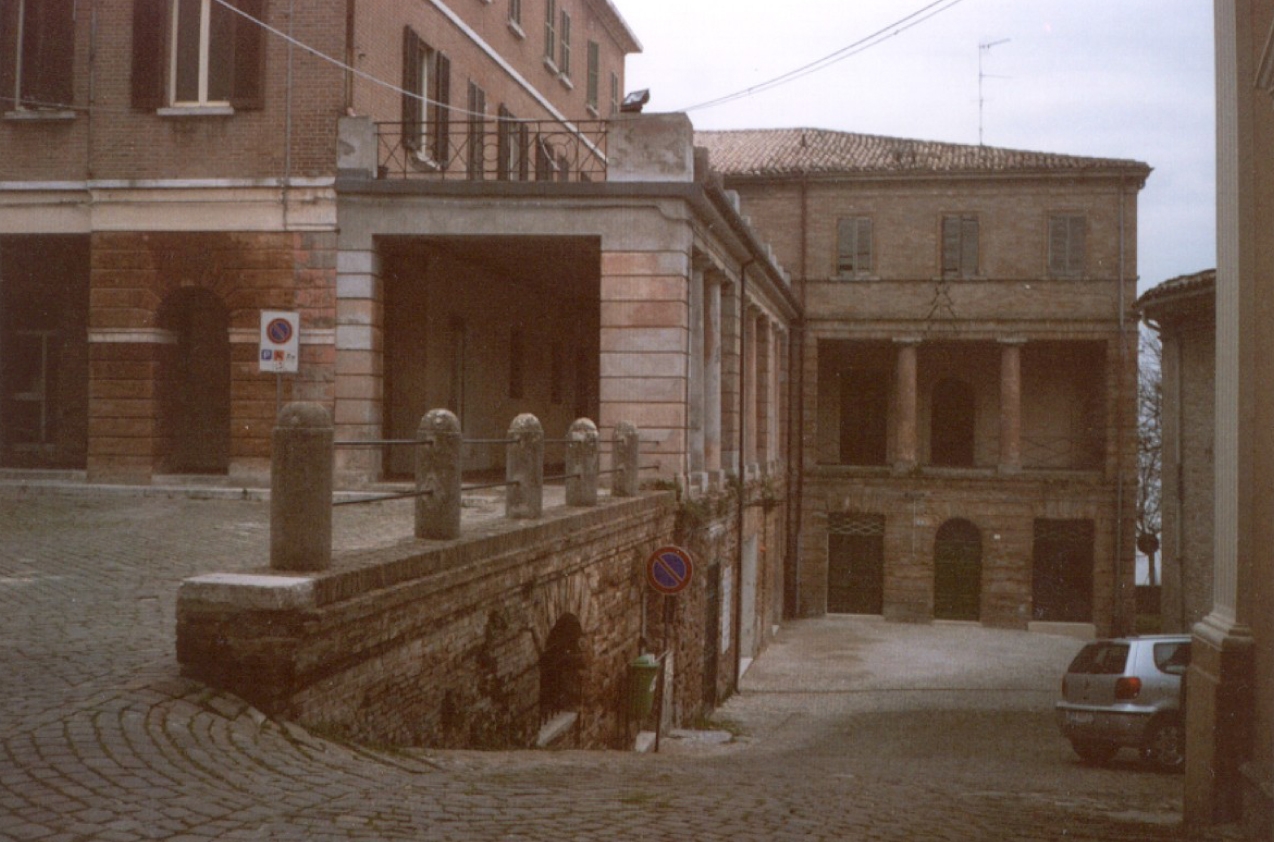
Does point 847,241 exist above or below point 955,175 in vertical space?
below

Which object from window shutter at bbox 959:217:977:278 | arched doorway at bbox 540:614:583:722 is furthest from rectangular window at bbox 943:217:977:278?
arched doorway at bbox 540:614:583:722

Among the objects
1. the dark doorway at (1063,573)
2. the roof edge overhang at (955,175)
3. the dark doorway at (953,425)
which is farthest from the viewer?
the dark doorway at (953,425)

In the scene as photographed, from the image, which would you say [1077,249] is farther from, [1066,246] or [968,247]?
[968,247]

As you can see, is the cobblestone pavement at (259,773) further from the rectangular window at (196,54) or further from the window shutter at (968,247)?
the window shutter at (968,247)

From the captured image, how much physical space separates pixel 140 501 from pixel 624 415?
6103mm

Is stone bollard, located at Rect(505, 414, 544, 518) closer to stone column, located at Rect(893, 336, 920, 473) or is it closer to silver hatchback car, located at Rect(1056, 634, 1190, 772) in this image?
silver hatchback car, located at Rect(1056, 634, 1190, 772)

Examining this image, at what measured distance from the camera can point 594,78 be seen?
3291 centimetres

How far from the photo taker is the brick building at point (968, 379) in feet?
112

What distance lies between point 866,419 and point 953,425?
2.39m

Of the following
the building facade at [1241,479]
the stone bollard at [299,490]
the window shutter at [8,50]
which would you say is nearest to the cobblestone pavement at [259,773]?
the building facade at [1241,479]

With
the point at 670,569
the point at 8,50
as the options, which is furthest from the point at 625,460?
the point at 8,50

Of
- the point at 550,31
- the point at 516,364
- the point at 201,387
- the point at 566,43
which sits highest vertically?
the point at 566,43

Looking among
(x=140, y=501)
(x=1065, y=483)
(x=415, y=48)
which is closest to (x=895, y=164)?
(x=1065, y=483)

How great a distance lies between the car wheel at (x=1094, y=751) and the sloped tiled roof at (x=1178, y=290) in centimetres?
802
